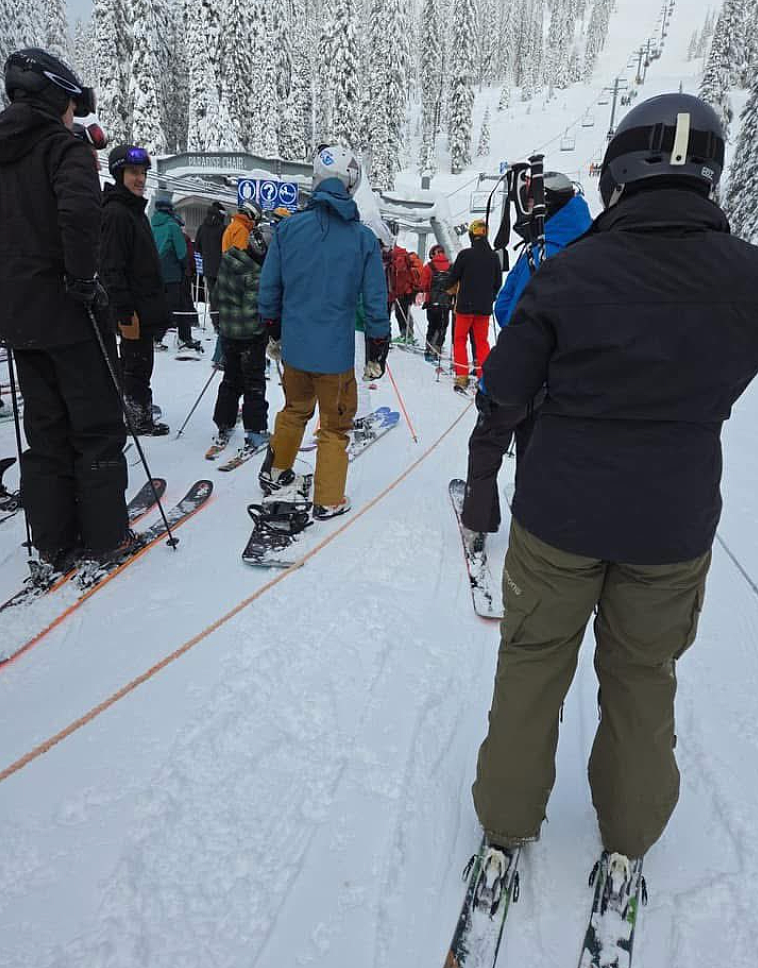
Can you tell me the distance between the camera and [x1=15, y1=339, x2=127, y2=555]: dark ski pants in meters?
3.06

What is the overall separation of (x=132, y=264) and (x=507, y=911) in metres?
5.13

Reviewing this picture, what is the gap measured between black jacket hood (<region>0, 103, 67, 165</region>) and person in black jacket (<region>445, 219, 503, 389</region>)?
6.33 meters

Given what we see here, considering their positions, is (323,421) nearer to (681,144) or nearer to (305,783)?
(305,783)

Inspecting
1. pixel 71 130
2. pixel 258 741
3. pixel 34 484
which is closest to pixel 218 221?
pixel 71 130

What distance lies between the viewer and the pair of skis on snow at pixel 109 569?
9.93 ft

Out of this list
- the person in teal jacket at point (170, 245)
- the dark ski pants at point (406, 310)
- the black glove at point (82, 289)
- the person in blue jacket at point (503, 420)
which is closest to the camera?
the black glove at point (82, 289)

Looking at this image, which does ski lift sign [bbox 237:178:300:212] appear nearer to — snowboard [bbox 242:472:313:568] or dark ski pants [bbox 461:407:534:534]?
snowboard [bbox 242:472:313:568]

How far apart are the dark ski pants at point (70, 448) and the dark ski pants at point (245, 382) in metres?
2.06

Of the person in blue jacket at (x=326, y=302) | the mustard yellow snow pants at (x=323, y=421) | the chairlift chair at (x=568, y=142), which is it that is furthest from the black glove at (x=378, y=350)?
the chairlift chair at (x=568, y=142)

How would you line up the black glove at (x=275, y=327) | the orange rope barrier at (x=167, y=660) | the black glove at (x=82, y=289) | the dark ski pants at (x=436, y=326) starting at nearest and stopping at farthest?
the orange rope barrier at (x=167, y=660) → the black glove at (x=82, y=289) → the black glove at (x=275, y=327) → the dark ski pants at (x=436, y=326)

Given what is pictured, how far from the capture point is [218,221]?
31.0 ft

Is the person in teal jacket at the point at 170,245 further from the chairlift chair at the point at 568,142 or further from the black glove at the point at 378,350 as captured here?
the chairlift chair at the point at 568,142

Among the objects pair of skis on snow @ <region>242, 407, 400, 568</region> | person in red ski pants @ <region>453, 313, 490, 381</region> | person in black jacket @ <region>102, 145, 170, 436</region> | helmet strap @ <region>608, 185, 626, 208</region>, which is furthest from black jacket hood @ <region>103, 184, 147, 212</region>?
person in red ski pants @ <region>453, 313, 490, 381</region>

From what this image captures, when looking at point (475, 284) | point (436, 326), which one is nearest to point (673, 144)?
point (475, 284)
